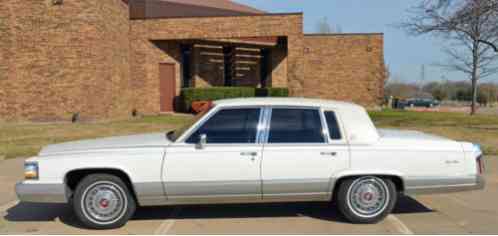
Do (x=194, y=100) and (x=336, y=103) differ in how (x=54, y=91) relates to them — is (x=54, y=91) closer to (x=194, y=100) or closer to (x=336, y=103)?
(x=194, y=100)

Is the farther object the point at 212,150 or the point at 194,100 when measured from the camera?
the point at 194,100

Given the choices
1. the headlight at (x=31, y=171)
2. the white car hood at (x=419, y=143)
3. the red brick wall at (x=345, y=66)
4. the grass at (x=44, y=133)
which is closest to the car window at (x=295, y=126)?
the white car hood at (x=419, y=143)

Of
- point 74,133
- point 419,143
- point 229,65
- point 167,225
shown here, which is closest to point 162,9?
point 229,65

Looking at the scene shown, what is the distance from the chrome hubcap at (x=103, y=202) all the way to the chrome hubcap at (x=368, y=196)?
8.95ft

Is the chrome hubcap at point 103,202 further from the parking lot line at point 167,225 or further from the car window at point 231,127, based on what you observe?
the car window at point 231,127

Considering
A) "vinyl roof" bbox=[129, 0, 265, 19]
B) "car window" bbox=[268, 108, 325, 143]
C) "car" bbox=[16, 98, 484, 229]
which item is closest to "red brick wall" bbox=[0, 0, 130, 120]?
"vinyl roof" bbox=[129, 0, 265, 19]

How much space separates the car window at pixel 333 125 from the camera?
474 centimetres

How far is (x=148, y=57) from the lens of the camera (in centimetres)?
2009

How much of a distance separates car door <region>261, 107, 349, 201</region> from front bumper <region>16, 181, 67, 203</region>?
7.78ft

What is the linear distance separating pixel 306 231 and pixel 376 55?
888 inches

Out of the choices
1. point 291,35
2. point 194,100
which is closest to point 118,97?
point 194,100

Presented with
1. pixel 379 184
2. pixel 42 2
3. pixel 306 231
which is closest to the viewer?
pixel 306 231

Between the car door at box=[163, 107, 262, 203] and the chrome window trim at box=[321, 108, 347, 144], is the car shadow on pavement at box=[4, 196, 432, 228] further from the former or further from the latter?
the chrome window trim at box=[321, 108, 347, 144]

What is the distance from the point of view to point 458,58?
86.8 ft
